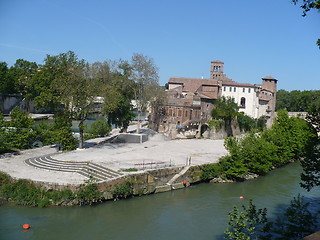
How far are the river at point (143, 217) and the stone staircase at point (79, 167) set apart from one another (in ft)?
7.89

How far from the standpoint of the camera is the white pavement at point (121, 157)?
81.8 feet

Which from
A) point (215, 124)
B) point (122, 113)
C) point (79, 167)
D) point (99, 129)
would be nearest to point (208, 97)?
point (215, 124)

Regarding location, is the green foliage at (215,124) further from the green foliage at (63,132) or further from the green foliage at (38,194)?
the green foliage at (38,194)

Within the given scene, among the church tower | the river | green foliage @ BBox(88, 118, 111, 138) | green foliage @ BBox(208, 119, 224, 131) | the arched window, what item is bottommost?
the river

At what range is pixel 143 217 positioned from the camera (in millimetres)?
21859

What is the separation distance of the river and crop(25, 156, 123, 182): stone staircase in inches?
94.7

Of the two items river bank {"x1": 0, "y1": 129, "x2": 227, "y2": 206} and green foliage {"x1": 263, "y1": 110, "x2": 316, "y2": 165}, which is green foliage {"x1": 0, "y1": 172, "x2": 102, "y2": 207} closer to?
river bank {"x1": 0, "y1": 129, "x2": 227, "y2": 206}

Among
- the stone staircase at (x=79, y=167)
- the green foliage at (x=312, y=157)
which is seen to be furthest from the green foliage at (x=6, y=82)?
the green foliage at (x=312, y=157)

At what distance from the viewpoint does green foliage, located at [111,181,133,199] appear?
2436cm

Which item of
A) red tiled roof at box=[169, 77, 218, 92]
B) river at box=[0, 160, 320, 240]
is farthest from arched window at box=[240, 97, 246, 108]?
river at box=[0, 160, 320, 240]

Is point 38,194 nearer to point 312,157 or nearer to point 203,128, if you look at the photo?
point 312,157

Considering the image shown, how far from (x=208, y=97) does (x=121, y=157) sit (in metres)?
29.4

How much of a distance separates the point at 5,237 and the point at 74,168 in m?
9.41

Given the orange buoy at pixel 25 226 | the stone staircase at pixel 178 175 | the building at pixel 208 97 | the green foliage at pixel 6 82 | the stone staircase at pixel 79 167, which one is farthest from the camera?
the green foliage at pixel 6 82
